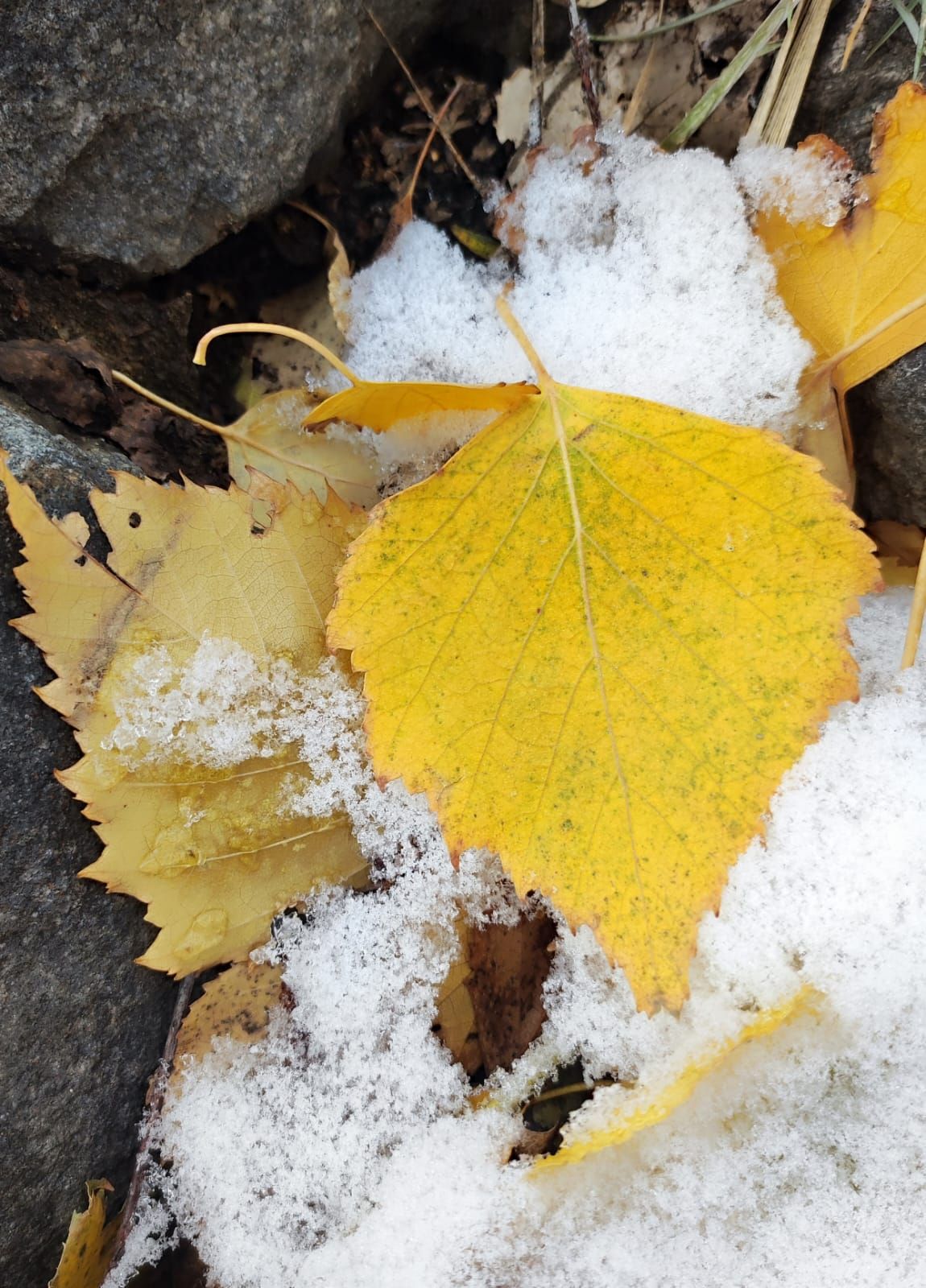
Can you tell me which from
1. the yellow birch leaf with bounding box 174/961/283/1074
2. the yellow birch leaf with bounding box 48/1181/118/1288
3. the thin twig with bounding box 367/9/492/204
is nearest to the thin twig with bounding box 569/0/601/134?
the thin twig with bounding box 367/9/492/204

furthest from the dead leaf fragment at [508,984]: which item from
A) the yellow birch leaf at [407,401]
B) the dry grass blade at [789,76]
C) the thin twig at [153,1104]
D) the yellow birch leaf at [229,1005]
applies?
the dry grass blade at [789,76]

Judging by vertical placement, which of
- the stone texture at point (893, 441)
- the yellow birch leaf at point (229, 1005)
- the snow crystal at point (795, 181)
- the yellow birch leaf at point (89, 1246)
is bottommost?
the yellow birch leaf at point (89, 1246)

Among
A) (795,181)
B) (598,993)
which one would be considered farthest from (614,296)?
(598,993)

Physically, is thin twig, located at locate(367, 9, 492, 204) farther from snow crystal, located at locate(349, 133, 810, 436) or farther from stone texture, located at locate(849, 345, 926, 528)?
stone texture, located at locate(849, 345, 926, 528)

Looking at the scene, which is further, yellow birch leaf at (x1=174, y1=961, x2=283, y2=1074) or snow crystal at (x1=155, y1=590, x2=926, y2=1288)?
yellow birch leaf at (x1=174, y1=961, x2=283, y2=1074)

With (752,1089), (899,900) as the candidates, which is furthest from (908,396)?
(752,1089)

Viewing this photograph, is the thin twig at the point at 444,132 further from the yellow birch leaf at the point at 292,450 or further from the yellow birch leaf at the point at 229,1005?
the yellow birch leaf at the point at 229,1005
